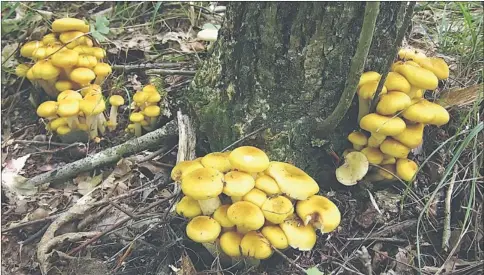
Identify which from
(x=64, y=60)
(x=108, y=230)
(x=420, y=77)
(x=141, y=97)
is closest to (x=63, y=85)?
(x=64, y=60)

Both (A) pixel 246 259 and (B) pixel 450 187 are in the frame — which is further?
(B) pixel 450 187

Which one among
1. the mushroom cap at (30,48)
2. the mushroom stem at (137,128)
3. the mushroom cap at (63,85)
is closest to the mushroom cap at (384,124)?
the mushroom stem at (137,128)

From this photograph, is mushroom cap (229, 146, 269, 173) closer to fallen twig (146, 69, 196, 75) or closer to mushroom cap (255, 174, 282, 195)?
mushroom cap (255, 174, 282, 195)

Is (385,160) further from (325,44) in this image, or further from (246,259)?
(246,259)

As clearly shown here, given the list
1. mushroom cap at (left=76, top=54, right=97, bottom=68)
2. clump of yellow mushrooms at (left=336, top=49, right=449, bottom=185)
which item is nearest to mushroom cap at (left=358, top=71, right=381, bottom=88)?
clump of yellow mushrooms at (left=336, top=49, right=449, bottom=185)

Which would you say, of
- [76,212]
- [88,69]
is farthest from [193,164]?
[88,69]

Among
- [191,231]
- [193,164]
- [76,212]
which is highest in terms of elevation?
[193,164]
